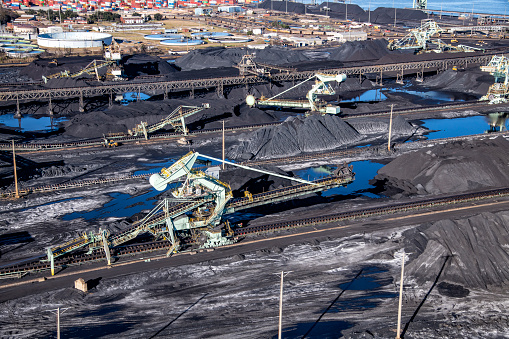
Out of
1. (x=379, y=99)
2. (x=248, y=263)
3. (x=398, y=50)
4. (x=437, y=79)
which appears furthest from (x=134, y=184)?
(x=398, y=50)

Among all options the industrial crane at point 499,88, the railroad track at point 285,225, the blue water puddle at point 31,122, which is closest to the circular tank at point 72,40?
the blue water puddle at point 31,122

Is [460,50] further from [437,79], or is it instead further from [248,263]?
[248,263]

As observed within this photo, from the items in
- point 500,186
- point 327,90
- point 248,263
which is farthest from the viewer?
point 327,90

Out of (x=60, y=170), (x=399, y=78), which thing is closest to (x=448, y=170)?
(x=60, y=170)

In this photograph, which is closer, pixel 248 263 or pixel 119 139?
pixel 248 263

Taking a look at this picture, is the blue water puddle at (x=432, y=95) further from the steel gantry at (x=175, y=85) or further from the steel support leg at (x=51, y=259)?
the steel support leg at (x=51, y=259)

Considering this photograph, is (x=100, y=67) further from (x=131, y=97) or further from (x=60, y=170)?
(x=60, y=170)
